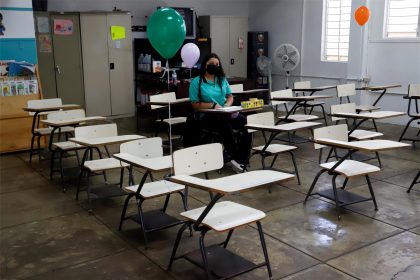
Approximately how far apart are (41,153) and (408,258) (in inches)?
188

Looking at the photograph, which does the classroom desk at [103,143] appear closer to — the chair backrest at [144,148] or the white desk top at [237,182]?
the chair backrest at [144,148]

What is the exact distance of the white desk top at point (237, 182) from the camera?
7.89 ft

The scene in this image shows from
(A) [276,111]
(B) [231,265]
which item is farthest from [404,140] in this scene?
(B) [231,265]

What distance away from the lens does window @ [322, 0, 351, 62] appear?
8500mm

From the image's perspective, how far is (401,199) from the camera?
168 inches

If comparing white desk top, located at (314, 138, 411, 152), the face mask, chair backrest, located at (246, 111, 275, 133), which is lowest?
white desk top, located at (314, 138, 411, 152)

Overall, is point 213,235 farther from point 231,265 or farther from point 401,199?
point 401,199

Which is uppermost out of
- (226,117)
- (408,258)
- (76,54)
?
(76,54)

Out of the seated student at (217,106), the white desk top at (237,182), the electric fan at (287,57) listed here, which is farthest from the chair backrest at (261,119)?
the electric fan at (287,57)

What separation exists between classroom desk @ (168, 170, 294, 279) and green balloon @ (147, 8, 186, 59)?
1784 mm

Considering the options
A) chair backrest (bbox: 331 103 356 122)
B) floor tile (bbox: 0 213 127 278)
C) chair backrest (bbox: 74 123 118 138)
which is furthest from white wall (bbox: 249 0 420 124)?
floor tile (bbox: 0 213 127 278)

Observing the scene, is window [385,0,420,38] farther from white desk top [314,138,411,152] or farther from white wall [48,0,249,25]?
white desk top [314,138,411,152]

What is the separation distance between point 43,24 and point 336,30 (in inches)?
215

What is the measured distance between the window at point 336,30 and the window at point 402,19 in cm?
85
